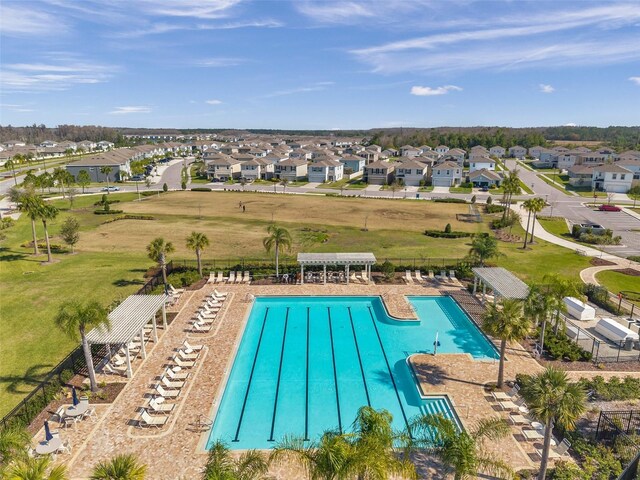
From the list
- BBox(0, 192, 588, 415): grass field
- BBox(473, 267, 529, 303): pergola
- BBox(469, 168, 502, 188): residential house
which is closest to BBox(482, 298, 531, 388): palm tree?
BBox(473, 267, 529, 303): pergola

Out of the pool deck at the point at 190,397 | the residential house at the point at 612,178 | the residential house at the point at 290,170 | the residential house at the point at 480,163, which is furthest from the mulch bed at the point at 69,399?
the residential house at the point at 480,163

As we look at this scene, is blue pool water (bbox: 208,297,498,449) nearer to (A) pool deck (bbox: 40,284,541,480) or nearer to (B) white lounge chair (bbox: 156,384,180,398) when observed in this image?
(A) pool deck (bbox: 40,284,541,480)

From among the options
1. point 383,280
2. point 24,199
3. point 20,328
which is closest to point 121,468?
point 20,328

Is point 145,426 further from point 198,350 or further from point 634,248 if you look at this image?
point 634,248

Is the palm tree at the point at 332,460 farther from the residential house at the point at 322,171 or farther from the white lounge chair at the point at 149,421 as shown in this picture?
the residential house at the point at 322,171

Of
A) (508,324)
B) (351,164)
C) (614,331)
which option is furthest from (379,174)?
(508,324)

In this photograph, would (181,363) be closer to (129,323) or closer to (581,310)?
(129,323)
